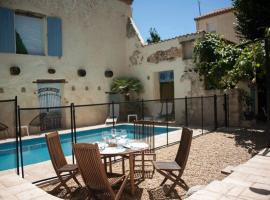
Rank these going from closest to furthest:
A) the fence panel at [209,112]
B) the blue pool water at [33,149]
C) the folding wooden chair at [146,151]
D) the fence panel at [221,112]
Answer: the folding wooden chair at [146,151] → the blue pool water at [33,149] → the fence panel at [221,112] → the fence panel at [209,112]

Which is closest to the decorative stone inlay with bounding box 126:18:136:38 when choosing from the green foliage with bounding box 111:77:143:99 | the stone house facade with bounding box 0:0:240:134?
the stone house facade with bounding box 0:0:240:134

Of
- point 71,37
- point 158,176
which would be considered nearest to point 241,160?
point 158,176

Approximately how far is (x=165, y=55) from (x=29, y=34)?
6280 mm

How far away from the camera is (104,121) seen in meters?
13.4

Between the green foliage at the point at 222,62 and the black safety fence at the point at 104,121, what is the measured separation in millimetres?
853

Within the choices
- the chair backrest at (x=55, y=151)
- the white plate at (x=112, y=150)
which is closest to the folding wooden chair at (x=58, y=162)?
the chair backrest at (x=55, y=151)

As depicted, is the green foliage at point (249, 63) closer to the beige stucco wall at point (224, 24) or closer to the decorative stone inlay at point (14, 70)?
the decorative stone inlay at point (14, 70)

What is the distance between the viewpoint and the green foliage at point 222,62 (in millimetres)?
7894

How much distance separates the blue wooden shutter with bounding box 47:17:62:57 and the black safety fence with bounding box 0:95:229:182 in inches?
101

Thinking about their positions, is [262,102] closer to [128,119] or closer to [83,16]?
[128,119]

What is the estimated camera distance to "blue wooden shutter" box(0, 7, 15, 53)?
10141 millimetres

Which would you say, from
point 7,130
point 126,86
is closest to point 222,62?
point 126,86

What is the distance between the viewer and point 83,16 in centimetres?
1288

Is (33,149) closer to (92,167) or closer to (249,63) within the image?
(92,167)
